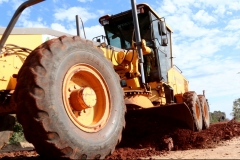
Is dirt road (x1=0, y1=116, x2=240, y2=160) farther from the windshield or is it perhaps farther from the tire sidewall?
the windshield

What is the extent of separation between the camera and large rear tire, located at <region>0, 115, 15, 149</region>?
4.52 metres

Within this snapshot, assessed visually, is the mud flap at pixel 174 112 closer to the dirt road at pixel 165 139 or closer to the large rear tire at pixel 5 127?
the dirt road at pixel 165 139

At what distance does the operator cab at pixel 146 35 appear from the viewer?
684cm

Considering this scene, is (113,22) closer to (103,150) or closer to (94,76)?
(94,76)

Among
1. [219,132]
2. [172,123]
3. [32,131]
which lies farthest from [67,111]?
[219,132]

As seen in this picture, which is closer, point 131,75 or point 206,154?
point 206,154

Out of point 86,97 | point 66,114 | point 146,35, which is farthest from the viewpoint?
point 146,35

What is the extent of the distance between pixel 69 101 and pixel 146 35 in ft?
13.0

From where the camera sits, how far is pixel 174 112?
211 inches

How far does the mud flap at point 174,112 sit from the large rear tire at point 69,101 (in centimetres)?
162

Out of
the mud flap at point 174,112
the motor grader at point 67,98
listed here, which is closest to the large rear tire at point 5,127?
the motor grader at point 67,98

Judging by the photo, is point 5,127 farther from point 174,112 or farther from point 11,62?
point 174,112

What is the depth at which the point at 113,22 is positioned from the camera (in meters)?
7.31

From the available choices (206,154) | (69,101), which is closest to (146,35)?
(206,154)
